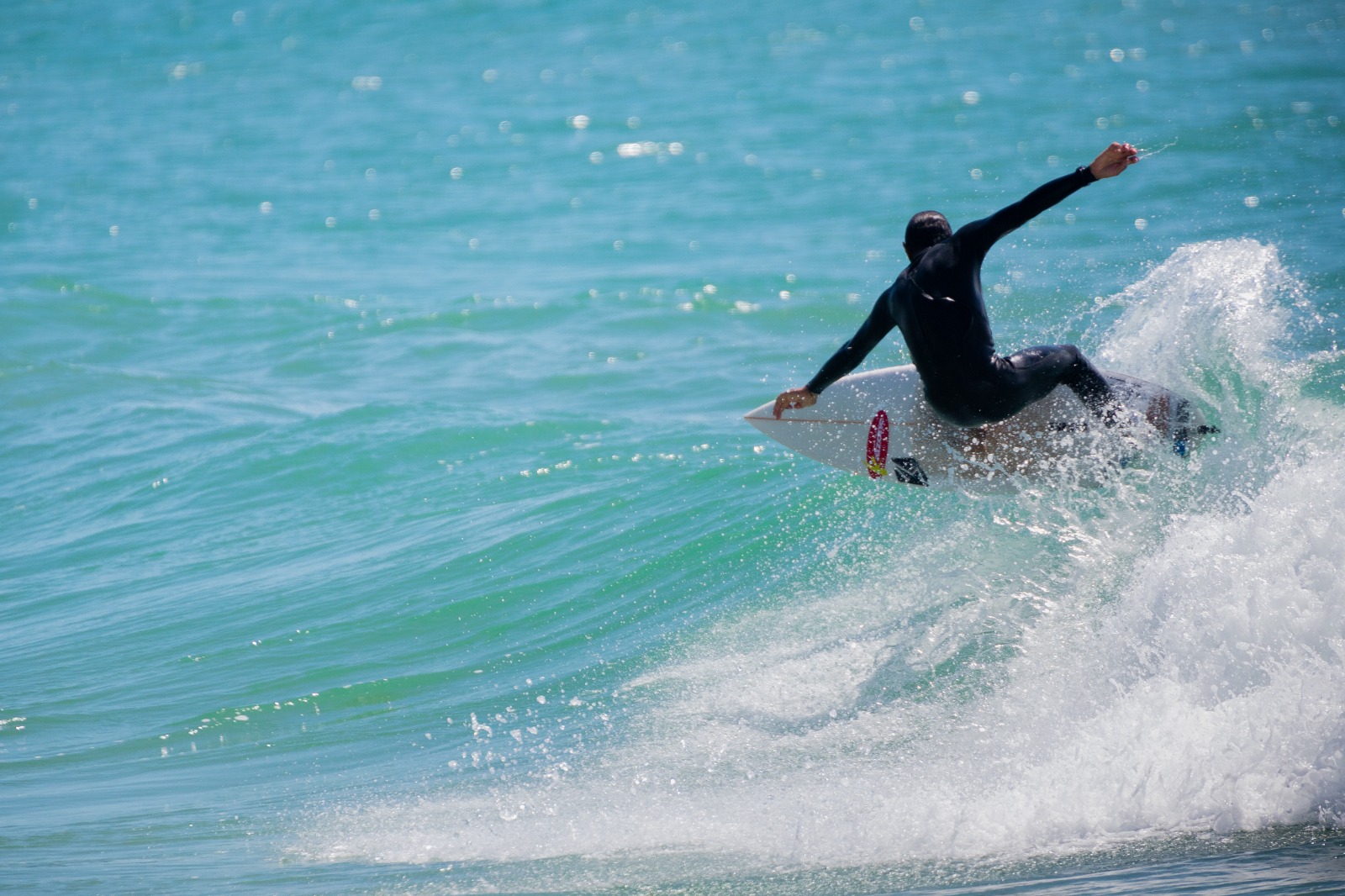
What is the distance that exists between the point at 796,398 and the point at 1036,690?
1.82m

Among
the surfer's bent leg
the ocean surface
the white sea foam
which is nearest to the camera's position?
the white sea foam

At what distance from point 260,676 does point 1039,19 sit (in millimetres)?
30390

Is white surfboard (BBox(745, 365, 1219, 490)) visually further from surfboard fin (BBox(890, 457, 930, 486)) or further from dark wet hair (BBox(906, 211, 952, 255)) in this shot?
→ dark wet hair (BBox(906, 211, 952, 255))

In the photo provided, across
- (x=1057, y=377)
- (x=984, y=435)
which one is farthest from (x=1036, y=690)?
(x=1057, y=377)

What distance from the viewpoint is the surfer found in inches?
211

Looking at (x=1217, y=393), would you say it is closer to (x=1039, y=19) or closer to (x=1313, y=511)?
(x=1313, y=511)

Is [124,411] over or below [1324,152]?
below

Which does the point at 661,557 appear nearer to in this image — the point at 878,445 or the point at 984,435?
the point at 878,445

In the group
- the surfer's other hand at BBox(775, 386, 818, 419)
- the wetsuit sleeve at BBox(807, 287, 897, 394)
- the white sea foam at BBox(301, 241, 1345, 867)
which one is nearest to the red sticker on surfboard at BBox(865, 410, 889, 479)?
the surfer's other hand at BBox(775, 386, 818, 419)

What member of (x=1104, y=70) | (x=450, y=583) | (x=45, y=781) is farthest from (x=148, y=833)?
(x=1104, y=70)

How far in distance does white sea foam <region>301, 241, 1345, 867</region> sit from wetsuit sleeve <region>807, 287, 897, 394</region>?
1409 mm

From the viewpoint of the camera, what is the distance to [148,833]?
17.7 feet

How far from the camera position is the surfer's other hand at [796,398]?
6.15 meters

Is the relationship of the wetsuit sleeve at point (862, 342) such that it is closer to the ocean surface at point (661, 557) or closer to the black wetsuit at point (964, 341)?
the black wetsuit at point (964, 341)
